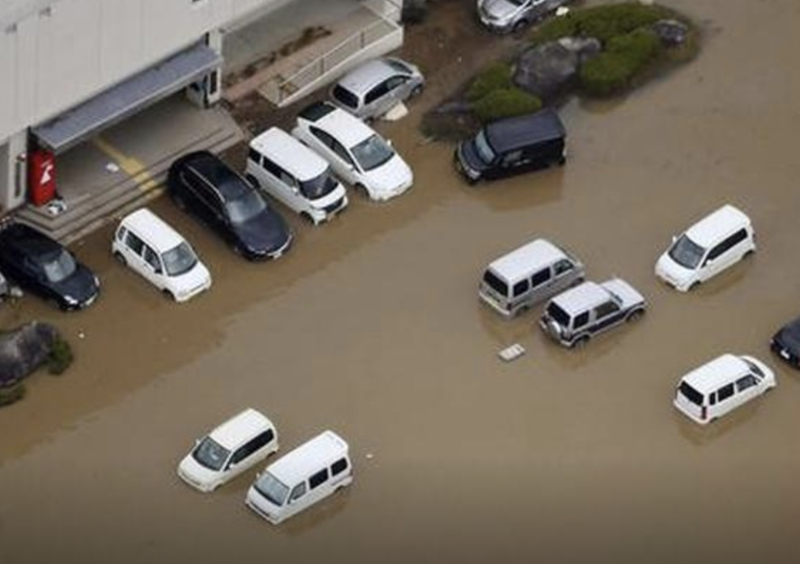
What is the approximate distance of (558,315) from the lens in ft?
172

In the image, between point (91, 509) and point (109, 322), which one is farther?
point (109, 322)

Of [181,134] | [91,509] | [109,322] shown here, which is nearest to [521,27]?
[181,134]

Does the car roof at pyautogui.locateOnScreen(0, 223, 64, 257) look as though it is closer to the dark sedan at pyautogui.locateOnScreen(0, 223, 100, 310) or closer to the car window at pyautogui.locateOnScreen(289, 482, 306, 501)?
the dark sedan at pyautogui.locateOnScreen(0, 223, 100, 310)

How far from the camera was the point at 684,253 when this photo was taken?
54.4 m

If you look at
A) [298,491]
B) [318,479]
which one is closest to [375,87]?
[318,479]

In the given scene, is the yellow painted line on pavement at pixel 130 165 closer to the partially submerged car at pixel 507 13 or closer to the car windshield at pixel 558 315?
the car windshield at pixel 558 315

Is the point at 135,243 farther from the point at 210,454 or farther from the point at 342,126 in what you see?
the point at 210,454

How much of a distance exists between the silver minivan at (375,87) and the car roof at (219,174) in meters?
4.34

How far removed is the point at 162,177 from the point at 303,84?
511 cm

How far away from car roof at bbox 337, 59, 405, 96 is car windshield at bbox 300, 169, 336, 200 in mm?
3550

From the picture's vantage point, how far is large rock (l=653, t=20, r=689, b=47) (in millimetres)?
61156

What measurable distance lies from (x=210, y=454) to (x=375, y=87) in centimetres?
1323

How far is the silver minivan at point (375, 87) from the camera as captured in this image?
190ft

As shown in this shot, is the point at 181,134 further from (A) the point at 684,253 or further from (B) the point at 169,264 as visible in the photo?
(A) the point at 684,253
